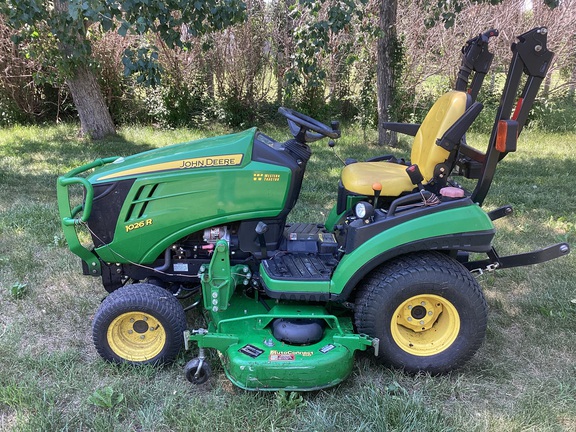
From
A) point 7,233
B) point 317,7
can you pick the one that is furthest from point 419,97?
point 7,233

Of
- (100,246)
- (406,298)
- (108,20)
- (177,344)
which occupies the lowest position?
(177,344)

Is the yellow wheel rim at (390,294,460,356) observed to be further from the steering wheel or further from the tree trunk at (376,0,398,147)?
the tree trunk at (376,0,398,147)

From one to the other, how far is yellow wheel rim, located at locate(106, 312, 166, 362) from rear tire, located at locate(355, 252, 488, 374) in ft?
3.52

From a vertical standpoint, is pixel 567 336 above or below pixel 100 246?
below

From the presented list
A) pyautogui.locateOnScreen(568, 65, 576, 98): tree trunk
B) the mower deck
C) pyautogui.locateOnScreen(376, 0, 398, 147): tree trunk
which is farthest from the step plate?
pyautogui.locateOnScreen(568, 65, 576, 98): tree trunk

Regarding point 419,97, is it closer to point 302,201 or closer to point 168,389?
point 302,201

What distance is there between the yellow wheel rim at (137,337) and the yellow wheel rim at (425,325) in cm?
125

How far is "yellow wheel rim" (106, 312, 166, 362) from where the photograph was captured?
2.61 meters

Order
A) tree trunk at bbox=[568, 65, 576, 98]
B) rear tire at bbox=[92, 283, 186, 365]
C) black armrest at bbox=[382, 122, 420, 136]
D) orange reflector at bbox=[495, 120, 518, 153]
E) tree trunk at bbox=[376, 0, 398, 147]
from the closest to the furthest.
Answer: orange reflector at bbox=[495, 120, 518, 153] < rear tire at bbox=[92, 283, 186, 365] < black armrest at bbox=[382, 122, 420, 136] < tree trunk at bbox=[376, 0, 398, 147] < tree trunk at bbox=[568, 65, 576, 98]

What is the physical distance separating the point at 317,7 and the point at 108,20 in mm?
2029

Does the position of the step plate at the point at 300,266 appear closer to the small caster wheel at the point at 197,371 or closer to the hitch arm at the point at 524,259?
the small caster wheel at the point at 197,371

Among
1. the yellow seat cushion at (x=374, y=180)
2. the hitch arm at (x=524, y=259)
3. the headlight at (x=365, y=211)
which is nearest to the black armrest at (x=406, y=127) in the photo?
the yellow seat cushion at (x=374, y=180)

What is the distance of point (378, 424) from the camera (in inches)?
88.0

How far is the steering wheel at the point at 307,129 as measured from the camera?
2.70 meters
